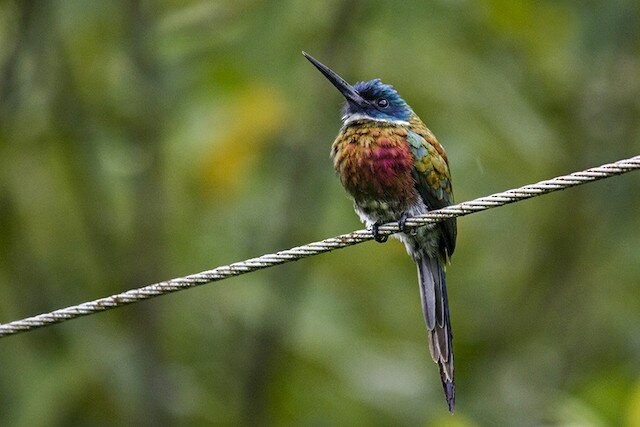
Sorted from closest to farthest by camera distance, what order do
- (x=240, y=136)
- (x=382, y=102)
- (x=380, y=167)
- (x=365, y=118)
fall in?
(x=380, y=167)
(x=365, y=118)
(x=382, y=102)
(x=240, y=136)

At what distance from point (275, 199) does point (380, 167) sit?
8.49ft

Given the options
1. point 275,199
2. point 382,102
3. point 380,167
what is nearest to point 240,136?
point 275,199

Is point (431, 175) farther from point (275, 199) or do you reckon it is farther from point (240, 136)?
point (275, 199)

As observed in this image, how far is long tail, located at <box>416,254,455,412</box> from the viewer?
4680 mm

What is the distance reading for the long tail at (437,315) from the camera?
4680 millimetres

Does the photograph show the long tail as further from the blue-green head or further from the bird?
the blue-green head

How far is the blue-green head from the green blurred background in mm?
1339

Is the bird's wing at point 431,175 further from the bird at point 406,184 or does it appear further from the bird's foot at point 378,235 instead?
the bird's foot at point 378,235

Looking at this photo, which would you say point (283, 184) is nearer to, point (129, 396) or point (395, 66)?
point (395, 66)

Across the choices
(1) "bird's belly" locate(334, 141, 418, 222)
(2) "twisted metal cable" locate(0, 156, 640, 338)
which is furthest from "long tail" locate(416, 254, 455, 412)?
(2) "twisted metal cable" locate(0, 156, 640, 338)

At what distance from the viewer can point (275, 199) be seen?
7438mm

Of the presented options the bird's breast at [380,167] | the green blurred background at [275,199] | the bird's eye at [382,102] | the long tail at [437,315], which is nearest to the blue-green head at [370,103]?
the bird's eye at [382,102]

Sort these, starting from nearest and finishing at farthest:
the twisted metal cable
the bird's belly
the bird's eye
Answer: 1. the twisted metal cable
2. the bird's belly
3. the bird's eye

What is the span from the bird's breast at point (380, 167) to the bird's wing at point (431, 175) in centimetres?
3
